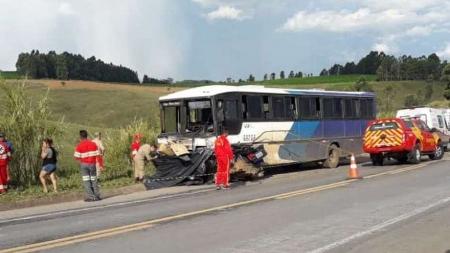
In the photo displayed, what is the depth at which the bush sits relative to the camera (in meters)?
23.2

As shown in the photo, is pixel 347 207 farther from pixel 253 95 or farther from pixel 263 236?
pixel 253 95

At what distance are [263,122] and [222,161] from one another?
420 cm

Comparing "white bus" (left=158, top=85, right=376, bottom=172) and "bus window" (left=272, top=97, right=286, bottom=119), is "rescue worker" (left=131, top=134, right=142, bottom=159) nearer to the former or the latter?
"white bus" (left=158, top=85, right=376, bottom=172)

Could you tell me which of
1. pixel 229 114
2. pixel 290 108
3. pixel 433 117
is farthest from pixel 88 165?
pixel 433 117

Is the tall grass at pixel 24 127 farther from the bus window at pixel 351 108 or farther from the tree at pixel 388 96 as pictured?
the tree at pixel 388 96

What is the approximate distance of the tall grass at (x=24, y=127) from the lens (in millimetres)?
18942

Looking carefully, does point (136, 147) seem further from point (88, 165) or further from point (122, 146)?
point (88, 165)

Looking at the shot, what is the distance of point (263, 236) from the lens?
9430mm

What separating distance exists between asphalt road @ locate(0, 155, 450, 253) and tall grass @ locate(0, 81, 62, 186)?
5.80 m

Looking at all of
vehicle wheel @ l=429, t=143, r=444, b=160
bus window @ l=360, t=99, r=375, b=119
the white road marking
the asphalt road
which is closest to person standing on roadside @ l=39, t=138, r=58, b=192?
the asphalt road

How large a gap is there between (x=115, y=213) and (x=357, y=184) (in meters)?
7.27

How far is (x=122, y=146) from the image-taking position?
23.5 meters

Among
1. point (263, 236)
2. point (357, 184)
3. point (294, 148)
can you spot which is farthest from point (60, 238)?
point (294, 148)

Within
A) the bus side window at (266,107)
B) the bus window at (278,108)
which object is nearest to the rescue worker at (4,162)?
the bus side window at (266,107)
